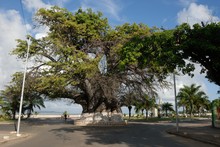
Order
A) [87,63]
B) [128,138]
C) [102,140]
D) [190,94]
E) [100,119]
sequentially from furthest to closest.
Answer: [190,94], [100,119], [87,63], [128,138], [102,140]


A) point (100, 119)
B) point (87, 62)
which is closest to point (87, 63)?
point (87, 62)

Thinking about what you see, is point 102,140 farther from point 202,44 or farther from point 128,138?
point 202,44

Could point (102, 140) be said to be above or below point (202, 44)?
below

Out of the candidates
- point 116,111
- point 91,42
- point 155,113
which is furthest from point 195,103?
point 91,42

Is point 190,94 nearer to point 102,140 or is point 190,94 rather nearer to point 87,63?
point 87,63

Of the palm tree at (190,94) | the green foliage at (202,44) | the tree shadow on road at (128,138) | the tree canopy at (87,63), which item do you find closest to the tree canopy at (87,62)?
the tree canopy at (87,63)

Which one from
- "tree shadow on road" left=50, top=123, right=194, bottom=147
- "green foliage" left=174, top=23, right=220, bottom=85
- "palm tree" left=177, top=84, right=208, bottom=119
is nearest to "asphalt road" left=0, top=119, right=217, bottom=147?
"tree shadow on road" left=50, top=123, right=194, bottom=147

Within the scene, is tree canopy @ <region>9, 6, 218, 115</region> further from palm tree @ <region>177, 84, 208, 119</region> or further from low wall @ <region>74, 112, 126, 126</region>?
palm tree @ <region>177, 84, 208, 119</region>

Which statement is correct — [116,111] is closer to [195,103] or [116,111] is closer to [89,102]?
[89,102]

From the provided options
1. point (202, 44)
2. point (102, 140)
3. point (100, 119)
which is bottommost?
point (102, 140)

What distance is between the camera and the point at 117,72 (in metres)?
36.1

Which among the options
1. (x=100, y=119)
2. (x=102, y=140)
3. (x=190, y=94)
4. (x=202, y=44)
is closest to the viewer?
(x=202, y=44)

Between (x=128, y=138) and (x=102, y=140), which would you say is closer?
(x=102, y=140)

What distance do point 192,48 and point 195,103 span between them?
62.1 meters
